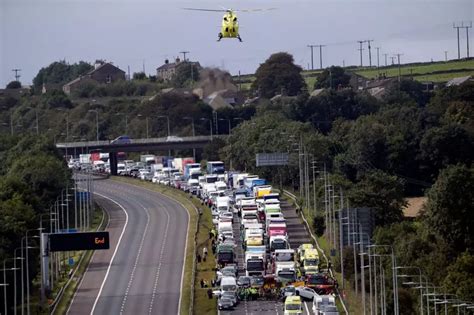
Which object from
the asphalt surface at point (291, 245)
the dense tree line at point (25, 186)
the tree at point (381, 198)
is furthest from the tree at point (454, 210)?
the dense tree line at point (25, 186)

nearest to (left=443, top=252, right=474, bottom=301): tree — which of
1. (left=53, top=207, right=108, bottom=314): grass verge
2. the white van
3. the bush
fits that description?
the white van

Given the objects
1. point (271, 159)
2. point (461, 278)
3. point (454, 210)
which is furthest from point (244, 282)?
point (271, 159)

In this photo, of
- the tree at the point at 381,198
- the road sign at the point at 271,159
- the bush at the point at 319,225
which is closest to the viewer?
the tree at the point at 381,198

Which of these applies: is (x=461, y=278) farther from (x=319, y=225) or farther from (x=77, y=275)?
(x=319, y=225)

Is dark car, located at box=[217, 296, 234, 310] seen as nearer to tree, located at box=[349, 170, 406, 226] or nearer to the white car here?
the white car

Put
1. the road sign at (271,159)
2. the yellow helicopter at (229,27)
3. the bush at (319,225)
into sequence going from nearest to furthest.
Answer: the yellow helicopter at (229,27) → the bush at (319,225) → the road sign at (271,159)

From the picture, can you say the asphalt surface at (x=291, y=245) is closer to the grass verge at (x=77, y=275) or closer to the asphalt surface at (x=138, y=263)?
the asphalt surface at (x=138, y=263)
